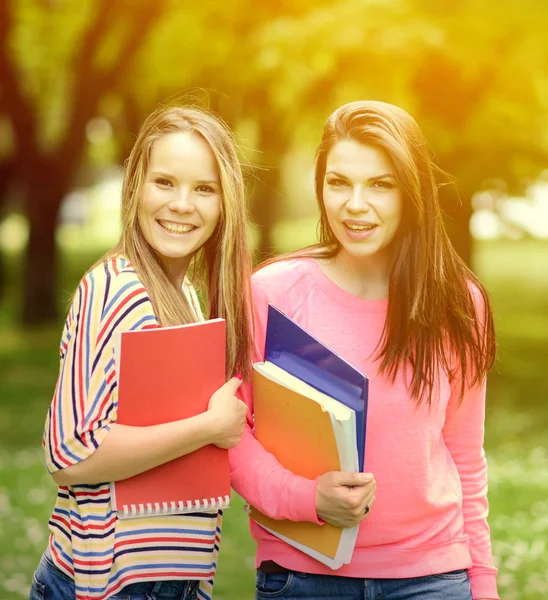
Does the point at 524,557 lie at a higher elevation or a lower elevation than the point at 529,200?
lower

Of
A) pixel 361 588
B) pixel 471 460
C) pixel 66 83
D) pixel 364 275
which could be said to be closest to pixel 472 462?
pixel 471 460

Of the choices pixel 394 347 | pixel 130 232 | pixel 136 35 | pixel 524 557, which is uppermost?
pixel 136 35

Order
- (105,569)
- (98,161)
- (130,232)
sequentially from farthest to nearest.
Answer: (98,161) → (130,232) → (105,569)

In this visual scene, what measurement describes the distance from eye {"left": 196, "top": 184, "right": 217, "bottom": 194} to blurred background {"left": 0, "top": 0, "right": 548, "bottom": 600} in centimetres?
261

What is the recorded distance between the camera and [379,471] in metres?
2.42

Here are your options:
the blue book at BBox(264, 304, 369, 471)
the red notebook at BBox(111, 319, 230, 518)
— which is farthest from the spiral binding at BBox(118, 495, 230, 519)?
the blue book at BBox(264, 304, 369, 471)

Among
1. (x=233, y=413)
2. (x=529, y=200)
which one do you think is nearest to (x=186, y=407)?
(x=233, y=413)

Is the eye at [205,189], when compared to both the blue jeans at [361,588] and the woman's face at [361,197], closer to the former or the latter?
the woman's face at [361,197]

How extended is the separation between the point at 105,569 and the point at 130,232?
2.67 feet

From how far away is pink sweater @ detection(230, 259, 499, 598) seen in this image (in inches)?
94.7

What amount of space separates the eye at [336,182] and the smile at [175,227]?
0.37 m

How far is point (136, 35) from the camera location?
1337cm

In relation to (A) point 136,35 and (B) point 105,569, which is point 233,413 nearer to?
(B) point 105,569

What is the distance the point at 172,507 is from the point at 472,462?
33.5 inches
